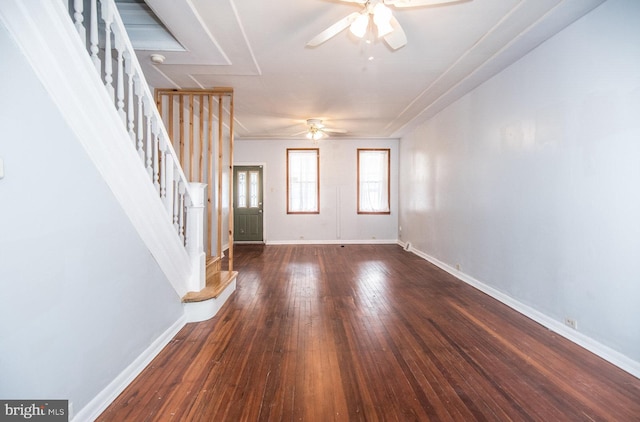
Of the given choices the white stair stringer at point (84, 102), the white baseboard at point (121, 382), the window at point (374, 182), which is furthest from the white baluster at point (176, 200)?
the window at point (374, 182)

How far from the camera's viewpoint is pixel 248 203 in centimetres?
776

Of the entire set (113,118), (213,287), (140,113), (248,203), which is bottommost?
(213,287)

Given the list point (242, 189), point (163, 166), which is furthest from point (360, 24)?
point (242, 189)

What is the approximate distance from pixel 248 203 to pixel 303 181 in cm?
162

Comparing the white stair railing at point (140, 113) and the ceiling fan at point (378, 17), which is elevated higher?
the ceiling fan at point (378, 17)

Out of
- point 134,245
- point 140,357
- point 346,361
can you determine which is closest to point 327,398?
point 346,361

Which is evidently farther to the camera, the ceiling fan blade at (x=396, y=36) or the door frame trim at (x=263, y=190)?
the door frame trim at (x=263, y=190)

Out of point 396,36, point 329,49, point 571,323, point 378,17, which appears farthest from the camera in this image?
point 329,49

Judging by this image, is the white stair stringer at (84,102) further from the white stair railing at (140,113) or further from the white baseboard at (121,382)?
the white baseboard at (121,382)

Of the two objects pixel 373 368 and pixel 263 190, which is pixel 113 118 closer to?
pixel 373 368

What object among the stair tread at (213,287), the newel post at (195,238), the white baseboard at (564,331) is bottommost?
the white baseboard at (564,331)

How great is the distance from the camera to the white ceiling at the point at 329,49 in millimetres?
2420

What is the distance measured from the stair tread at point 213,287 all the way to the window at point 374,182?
4761mm

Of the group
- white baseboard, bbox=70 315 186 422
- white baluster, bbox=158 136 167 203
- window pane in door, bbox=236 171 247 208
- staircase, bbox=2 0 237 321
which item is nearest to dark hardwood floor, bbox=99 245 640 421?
white baseboard, bbox=70 315 186 422
